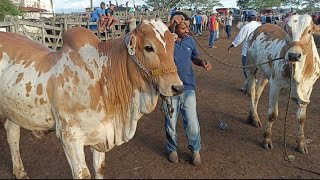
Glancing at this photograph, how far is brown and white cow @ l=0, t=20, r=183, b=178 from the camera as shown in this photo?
272cm

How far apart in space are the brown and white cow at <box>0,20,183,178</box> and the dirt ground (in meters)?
0.53

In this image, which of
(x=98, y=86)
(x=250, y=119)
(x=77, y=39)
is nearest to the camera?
(x=98, y=86)

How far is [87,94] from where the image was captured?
2893 millimetres

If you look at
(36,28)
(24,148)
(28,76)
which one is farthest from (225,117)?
(36,28)

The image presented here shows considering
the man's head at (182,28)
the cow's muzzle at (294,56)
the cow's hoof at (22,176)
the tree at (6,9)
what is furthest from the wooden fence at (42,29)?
the tree at (6,9)

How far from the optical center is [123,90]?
2.95m

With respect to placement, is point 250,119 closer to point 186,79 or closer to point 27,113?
point 186,79

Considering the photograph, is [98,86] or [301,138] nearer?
[98,86]

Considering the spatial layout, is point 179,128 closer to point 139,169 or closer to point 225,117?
point 225,117

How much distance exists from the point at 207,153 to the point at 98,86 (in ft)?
7.73

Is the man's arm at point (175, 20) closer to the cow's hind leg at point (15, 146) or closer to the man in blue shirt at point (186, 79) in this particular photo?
the man in blue shirt at point (186, 79)

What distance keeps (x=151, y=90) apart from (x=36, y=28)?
9.50m

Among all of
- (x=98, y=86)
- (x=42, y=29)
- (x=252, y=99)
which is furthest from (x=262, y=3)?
(x=98, y=86)

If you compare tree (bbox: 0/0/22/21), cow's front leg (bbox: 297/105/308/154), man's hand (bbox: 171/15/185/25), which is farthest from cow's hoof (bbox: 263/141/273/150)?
tree (bbox: 0/0/22/21)
